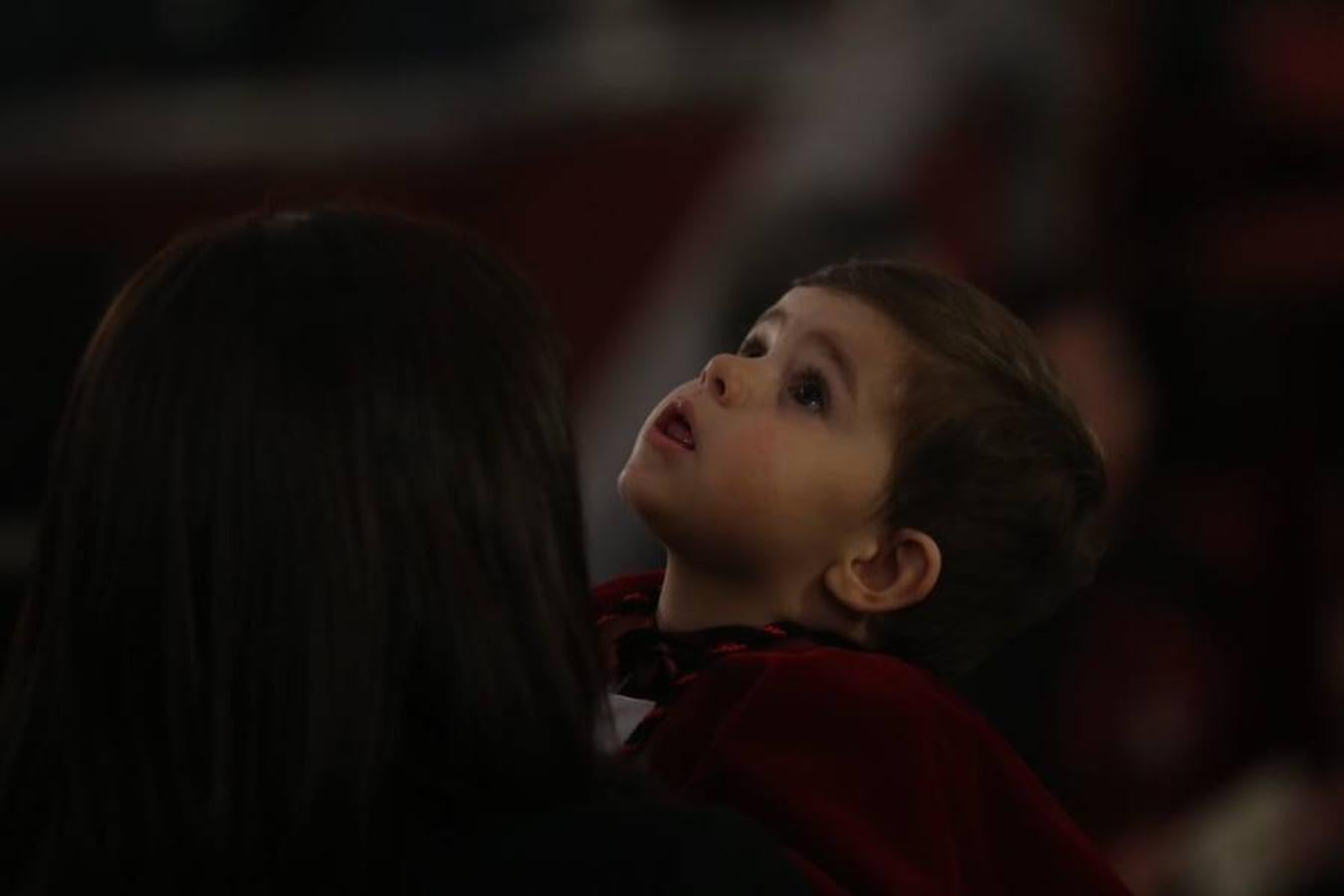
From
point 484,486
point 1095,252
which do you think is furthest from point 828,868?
point 1095,252

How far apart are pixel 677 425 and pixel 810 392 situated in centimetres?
8

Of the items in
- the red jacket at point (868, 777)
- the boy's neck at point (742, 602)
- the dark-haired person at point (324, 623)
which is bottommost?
the red jacket at point (868, 777)

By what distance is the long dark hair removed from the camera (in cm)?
85

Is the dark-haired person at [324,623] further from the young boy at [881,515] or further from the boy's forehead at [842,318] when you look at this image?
the boy's forehead at [842,318]

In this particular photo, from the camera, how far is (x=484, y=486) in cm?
86

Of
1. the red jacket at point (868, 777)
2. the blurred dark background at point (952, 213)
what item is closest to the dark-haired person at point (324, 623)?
the red jacket at point (868, 777)

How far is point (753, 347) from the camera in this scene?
132cm

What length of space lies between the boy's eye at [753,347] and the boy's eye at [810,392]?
51 mm

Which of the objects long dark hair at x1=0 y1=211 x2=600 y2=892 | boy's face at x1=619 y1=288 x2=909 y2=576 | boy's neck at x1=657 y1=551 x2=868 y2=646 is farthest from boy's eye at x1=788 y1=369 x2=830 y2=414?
long dark hair at x1=0 y1=211 x2=600 y2=892

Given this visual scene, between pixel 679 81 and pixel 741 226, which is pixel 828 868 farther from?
pixel 679 81

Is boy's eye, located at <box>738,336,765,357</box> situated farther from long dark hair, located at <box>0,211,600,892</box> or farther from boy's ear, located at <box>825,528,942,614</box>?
long dark hair, located at <box>0,211,600,892</box>

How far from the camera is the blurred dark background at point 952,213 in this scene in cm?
264

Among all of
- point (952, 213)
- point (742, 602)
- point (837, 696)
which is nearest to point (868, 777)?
point (837, 696)

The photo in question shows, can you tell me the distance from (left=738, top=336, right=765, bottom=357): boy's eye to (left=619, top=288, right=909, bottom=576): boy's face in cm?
3
